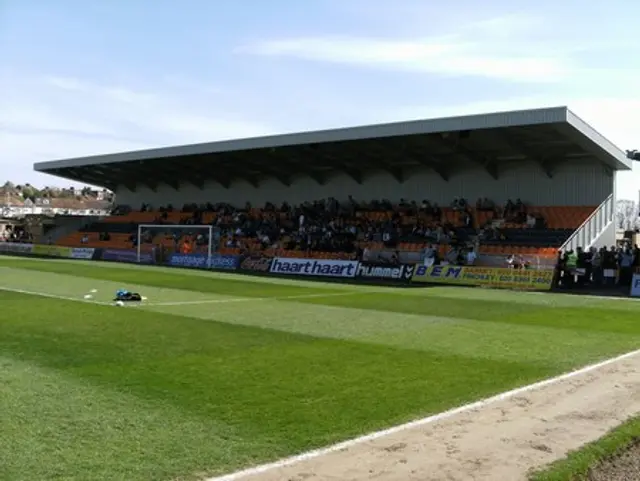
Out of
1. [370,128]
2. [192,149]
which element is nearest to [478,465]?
[370,128]

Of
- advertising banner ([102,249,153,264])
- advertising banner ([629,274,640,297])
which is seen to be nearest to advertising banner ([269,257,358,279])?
advertising banner ([102,249,153,264])

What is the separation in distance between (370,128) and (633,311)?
18.3 m

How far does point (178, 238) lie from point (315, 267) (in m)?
13.6

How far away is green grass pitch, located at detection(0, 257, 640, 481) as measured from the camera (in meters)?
5.73

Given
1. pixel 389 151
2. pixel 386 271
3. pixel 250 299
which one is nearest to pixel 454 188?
pixel 389 151

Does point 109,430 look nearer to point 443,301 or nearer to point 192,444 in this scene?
point 192,444

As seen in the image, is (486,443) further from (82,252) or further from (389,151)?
(82,252)

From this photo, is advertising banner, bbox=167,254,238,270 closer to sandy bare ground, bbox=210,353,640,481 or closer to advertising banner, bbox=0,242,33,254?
advertising banner, bbox=0,242,33,254

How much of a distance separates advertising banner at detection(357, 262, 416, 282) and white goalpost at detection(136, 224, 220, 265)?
425 inches

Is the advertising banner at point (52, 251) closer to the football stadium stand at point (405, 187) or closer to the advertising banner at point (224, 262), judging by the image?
the football stadium stand at point (405, 187)

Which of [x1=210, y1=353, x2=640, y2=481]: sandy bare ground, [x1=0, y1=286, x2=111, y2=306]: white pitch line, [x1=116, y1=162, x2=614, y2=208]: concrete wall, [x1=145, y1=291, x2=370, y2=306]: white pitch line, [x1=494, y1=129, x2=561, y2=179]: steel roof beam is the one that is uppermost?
[x1=494, y1=129, x2=561, y2=179]: steel roof beam

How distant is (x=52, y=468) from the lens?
511cm

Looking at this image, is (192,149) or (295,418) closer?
(295,418)

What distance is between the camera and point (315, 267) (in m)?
34.8
